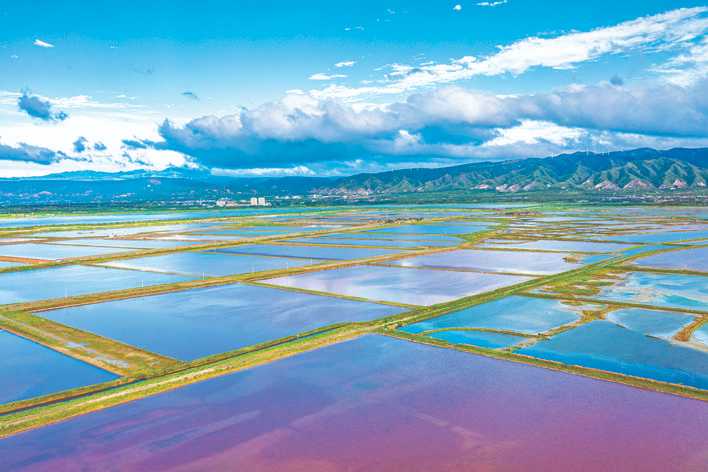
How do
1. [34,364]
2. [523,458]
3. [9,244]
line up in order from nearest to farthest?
[523,458] < [34,364] < [9,244]

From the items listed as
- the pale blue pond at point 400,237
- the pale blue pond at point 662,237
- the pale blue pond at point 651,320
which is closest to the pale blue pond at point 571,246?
the pale blue pond at point 662,237

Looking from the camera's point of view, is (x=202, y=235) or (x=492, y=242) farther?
(x=202, y=235)

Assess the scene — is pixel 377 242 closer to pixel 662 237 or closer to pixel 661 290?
pixel 662 237

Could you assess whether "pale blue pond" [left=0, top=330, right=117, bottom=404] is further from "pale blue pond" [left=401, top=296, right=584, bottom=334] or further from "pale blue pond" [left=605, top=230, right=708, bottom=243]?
"pale blue pond" [left=605, top=230, right=708, bottom=243]

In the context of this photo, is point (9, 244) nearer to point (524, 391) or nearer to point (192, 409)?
point (192, 409)

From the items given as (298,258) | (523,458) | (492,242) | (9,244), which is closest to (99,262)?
(298,258)

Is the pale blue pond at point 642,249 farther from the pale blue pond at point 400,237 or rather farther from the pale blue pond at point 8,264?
the pale blue pond at point 8,264

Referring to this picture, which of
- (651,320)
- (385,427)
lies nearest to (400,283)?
(651,320)
